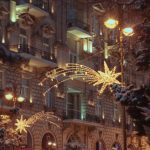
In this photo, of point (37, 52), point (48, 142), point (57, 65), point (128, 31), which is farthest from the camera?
point (57, 65)

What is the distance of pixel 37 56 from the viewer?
35469mm

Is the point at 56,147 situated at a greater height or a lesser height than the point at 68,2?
lesser

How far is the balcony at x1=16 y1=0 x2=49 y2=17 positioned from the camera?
34844mm

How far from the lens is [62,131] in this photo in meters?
38.5

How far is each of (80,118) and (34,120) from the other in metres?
7.27

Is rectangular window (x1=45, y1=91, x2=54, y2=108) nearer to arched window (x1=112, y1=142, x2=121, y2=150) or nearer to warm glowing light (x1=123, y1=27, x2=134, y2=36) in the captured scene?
arched window (x1=112, y1=142, x2=121, y2=150)

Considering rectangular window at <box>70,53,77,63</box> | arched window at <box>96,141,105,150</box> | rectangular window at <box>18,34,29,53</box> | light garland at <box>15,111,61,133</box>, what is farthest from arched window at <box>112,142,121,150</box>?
rectangular window at <box>18,34,29,53</box>

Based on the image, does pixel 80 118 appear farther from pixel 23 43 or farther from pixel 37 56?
pixel 23 43

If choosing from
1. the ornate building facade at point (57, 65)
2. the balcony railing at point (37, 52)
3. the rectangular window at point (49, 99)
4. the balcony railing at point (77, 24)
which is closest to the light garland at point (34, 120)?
the ornate building facade at point (57, 65)

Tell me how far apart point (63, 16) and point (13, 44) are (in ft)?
22.7

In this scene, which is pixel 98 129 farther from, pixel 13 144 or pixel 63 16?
pixel 13 144

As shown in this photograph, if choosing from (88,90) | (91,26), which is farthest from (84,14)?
(88,90)

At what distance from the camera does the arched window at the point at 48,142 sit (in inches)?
1448

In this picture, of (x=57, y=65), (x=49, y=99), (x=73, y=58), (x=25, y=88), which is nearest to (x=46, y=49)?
(x=57, y=65)
